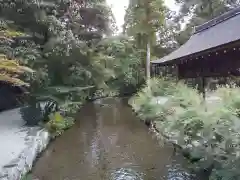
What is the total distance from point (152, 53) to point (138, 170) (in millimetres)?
20861

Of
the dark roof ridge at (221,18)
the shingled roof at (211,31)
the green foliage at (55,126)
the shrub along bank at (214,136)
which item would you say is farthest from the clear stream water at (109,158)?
the dark roof ridge at (221,18)

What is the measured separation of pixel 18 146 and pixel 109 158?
6.79 ft

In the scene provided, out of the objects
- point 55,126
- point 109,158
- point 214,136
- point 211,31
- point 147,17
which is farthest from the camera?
point 147,17

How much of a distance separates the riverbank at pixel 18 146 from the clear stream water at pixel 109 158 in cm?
28

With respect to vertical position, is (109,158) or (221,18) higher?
(221,18)

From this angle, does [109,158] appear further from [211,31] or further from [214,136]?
[211,31]

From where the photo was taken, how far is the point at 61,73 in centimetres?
1188

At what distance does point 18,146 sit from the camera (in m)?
6.13

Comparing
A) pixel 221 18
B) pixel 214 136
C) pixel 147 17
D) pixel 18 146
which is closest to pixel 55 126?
pixel 18 146

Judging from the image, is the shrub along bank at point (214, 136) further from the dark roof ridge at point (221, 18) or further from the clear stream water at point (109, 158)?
the dark roof ridge at point (221, 18)

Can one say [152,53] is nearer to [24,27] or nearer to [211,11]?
[211,11]

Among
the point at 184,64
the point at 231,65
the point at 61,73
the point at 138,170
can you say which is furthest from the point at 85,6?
the point at 138,170

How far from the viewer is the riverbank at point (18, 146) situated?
478cm

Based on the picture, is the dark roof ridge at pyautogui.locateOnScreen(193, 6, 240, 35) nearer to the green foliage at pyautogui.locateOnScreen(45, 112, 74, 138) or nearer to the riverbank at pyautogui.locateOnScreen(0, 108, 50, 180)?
the green foliage at pyautogui.locateOnScreen(45, 112, 74, 138)
